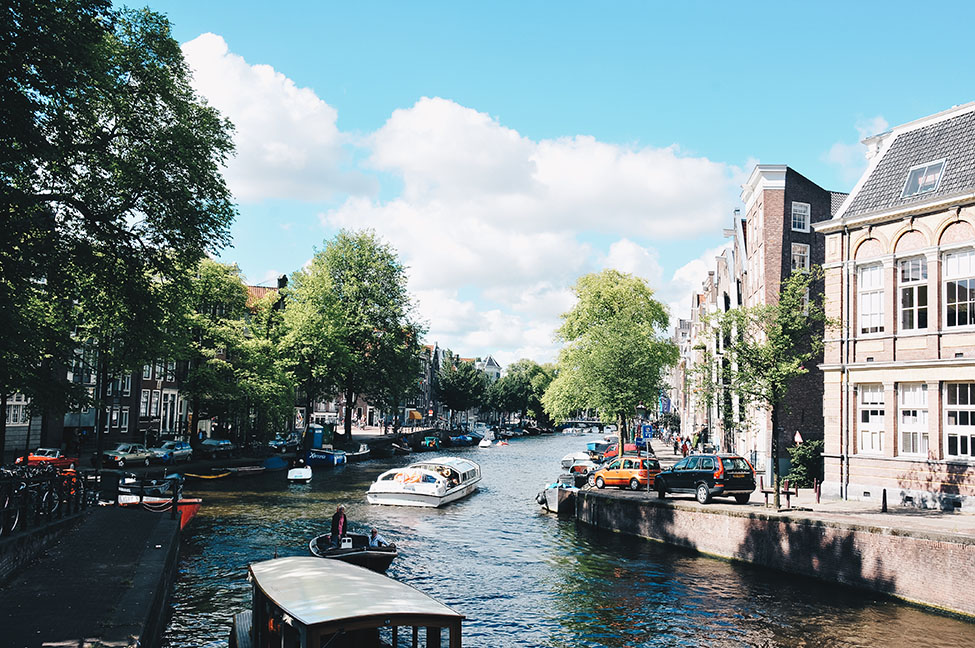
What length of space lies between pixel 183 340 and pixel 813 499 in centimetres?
3709

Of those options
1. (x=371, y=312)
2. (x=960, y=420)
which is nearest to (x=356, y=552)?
(x=960, y=420)

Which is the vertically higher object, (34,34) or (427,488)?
(34,34)

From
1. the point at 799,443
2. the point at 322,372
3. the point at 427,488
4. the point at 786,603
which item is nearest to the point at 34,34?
the point at 786,603

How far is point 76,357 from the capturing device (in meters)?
23.6

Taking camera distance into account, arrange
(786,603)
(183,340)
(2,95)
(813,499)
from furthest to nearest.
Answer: (183,340), (813,499), (786,603), (2,95)

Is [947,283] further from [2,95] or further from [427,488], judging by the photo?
[2,95]

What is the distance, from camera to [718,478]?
94.9ft

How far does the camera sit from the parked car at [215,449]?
5359 centimetres

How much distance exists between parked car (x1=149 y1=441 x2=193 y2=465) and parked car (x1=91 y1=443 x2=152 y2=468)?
0.53 metres

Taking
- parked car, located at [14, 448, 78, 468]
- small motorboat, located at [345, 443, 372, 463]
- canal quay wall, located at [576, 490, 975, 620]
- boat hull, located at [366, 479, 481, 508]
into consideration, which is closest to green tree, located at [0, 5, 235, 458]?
parked car, located at [14, 448, 78, 468]

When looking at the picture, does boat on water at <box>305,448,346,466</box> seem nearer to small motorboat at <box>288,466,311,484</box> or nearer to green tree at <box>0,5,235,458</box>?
small motorboat at <box>288,466,311,484</box>

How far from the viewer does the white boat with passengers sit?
3916cm

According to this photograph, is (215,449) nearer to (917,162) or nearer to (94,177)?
(94,177)

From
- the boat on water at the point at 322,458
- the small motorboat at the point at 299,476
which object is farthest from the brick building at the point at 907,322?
the boat on water at the point at 322,458
